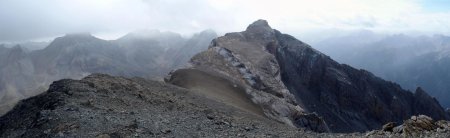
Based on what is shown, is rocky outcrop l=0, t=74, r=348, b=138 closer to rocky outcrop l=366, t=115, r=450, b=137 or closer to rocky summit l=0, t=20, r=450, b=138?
rocky summit l=0, t=20, r=450, b=138

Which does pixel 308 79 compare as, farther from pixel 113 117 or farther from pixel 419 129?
pixel 419 129

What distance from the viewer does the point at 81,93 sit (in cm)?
4934

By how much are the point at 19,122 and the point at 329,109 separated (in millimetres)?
128941

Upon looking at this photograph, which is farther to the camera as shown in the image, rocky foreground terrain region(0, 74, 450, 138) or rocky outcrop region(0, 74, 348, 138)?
rocky outcrop region(0, 74, 348, 138)

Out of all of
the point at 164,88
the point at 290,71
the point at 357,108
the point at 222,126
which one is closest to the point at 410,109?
the point at 357,108

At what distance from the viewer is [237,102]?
78562mm

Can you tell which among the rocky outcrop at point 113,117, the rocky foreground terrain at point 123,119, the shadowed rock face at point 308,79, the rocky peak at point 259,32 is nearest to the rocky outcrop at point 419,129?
the rocky foreground terrain at point 123,119

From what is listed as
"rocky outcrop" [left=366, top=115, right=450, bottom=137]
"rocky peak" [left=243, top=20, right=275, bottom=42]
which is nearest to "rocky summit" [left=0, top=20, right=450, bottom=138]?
"rocky outcrop" [left=366, top=115, right=450, bottom=137]

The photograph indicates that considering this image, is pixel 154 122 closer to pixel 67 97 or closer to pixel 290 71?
pixel 67 97

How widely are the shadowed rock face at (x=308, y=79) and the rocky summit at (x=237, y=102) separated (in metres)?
0.34

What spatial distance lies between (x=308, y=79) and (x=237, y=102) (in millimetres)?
93653

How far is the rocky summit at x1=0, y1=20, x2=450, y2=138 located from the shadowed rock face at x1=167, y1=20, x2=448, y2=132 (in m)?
0.34

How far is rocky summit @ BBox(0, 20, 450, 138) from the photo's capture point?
39.6m

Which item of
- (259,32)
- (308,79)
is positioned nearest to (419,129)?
(259,32)
